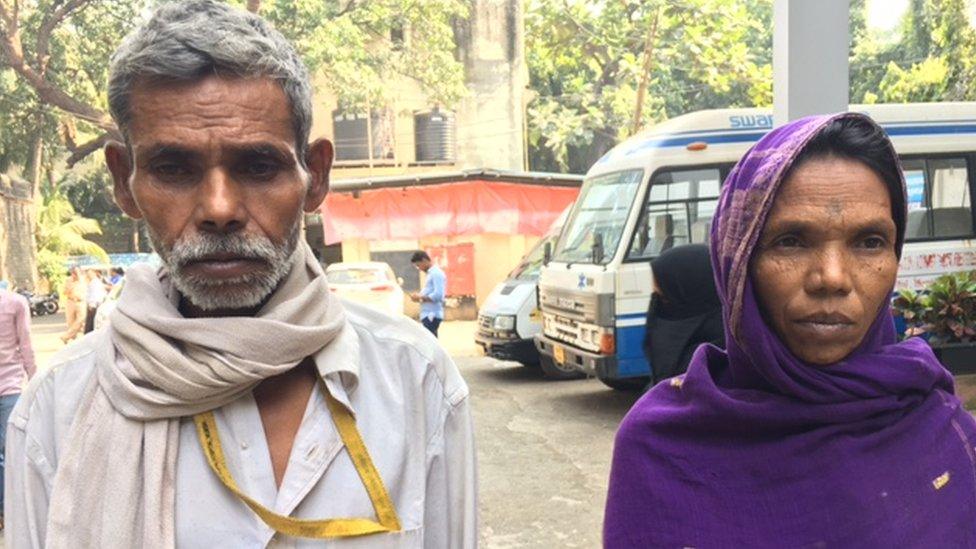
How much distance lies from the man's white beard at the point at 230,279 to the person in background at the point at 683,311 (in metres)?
3.15

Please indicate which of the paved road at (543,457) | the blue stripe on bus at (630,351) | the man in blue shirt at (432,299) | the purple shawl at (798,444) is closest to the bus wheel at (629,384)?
the paved road at (543,457)

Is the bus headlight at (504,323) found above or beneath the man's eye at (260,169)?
beneath

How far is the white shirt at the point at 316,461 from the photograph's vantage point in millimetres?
1303

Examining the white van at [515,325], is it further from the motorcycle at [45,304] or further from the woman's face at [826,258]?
the motorcycle at [45,304]

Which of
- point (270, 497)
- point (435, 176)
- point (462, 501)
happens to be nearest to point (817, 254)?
point (462, 501)

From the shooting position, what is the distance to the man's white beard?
133cm

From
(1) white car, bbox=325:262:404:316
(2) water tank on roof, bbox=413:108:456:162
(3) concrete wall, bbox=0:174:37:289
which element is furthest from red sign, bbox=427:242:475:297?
(3) concrete wall, bbox=0:174:37:289

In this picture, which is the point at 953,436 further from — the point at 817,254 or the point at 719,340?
the point at 719,340

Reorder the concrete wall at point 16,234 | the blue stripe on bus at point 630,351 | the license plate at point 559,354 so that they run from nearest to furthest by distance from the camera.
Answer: the blue stripe on bus at point 630,351
the license plate at point 559,354
the concrete wall at point 16,234

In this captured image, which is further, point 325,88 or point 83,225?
point 83,225

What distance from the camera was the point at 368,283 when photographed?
1447cm

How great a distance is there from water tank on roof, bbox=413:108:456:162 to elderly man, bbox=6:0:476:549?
67.5ft

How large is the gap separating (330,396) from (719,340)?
3.16 metres

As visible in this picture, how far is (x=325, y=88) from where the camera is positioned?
65.1 ft
